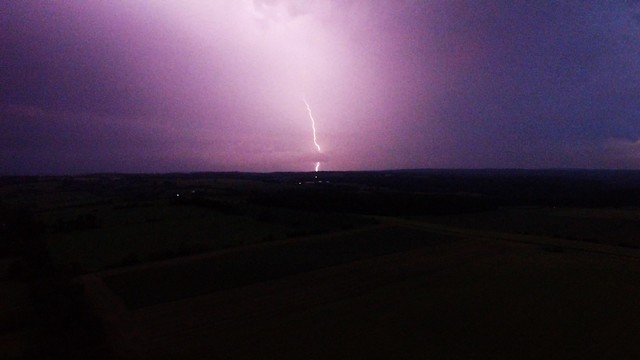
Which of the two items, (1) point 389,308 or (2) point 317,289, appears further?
(2) point 317,289

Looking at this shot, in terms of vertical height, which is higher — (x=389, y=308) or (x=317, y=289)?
(x=389, y=308)

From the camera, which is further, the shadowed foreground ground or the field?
the field

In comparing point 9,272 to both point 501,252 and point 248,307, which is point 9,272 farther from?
point 501,252

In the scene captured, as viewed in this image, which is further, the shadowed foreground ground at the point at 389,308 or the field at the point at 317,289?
the field at the point at 317,289

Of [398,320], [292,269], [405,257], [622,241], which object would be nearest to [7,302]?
[292,269]
